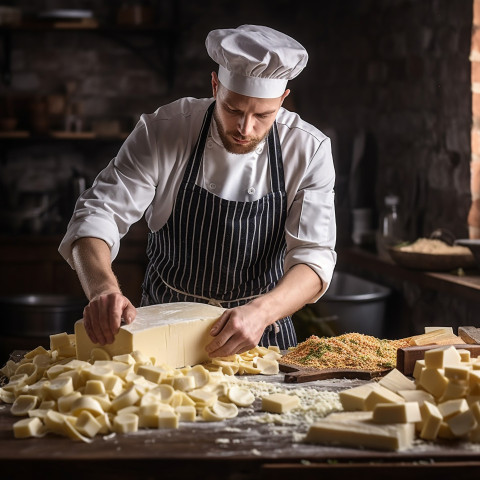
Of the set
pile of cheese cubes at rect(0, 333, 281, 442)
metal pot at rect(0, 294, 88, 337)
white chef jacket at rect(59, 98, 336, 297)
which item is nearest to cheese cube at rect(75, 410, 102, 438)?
pile of cheese cubes at rect(0, 333, 281, 442)

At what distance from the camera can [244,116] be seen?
2.49 m

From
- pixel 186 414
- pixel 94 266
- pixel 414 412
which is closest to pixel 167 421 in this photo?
pixel 186 414

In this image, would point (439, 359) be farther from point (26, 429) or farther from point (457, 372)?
point (26, 429)

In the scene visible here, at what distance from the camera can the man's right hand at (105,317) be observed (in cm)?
204

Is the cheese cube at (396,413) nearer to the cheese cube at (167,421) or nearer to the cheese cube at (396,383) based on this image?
the cheese cube at (396,383)

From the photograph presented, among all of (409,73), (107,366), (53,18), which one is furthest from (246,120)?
(53,18)

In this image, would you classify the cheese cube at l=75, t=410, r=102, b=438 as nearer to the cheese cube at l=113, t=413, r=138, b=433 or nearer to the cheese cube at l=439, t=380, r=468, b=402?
the cheese cube at l=113, t=413, r=138, b=433

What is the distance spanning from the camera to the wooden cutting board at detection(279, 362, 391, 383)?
2098 millimetres

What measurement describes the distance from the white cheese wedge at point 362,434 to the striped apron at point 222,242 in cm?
106

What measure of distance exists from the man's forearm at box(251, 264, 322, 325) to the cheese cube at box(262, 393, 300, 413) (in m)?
0.46

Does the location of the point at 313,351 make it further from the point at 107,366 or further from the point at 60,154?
the point at 60,154

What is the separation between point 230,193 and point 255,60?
488mm

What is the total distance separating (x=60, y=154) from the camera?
5988 mm

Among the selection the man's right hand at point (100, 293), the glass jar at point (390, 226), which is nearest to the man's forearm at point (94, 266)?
the man's right hand at point (100, 293)
